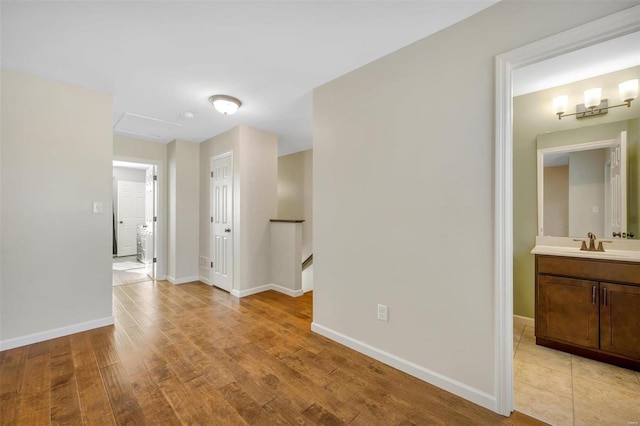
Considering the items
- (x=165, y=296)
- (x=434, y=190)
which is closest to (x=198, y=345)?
(x=165, y=296)

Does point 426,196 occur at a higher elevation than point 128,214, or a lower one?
higher

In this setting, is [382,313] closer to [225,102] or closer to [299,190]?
[225,102]

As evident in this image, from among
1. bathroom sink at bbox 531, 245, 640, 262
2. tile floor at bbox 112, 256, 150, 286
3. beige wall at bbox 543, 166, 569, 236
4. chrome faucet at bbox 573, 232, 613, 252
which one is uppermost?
beige wall at bbox 543, 166, 569, 236

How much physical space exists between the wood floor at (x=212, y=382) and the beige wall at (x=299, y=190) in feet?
10.1

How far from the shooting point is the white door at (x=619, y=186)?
7.35ft

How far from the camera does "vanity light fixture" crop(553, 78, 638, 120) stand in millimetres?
2160

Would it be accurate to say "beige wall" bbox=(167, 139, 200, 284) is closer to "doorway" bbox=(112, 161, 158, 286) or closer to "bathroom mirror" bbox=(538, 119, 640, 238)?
"doorway" bbox=(112, 161, 158, 286)

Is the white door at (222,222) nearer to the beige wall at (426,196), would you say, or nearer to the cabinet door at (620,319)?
the beige wall at (426,196)

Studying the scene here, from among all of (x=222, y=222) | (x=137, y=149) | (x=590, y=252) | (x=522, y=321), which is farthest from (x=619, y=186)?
(x=137, y=149)

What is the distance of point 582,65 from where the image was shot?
216 cm

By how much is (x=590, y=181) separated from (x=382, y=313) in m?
2.32

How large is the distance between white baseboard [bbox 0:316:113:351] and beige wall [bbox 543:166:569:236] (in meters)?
4.70

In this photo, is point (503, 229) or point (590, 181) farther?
point (590, 181)

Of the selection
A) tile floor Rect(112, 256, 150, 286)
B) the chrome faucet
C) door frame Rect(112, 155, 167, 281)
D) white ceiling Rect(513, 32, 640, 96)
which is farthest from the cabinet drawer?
tile floor Rect(112, 256, 150, 286)
